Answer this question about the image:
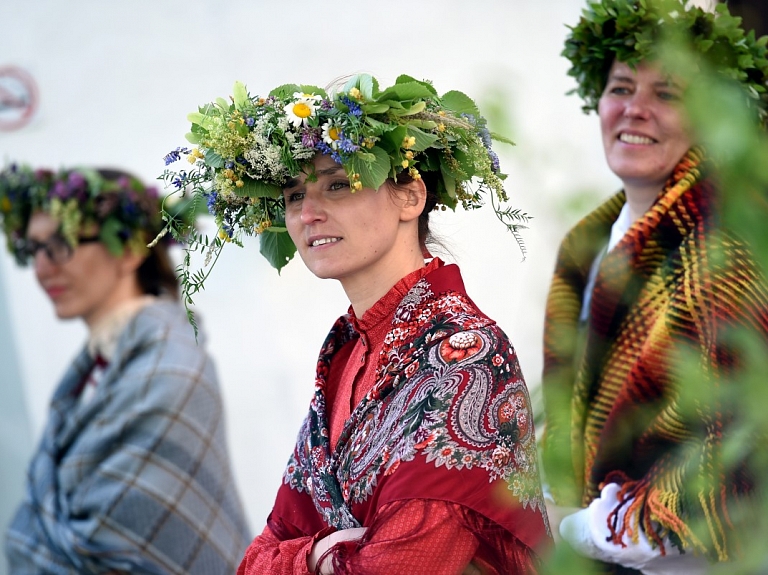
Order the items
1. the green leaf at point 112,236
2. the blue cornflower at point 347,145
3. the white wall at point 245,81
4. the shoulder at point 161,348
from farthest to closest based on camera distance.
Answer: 1. the white wall at point 245,81
2. the green leaf at point 112,236
3. the shoulder at point 161,348
4. the blue cornflower at point 347,145

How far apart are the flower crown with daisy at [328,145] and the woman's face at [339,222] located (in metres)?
0.05

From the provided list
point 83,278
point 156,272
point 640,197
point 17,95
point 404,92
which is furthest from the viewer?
point 17,95

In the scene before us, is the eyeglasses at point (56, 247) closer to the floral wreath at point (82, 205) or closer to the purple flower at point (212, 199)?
the floral wreath at point (82, 205)

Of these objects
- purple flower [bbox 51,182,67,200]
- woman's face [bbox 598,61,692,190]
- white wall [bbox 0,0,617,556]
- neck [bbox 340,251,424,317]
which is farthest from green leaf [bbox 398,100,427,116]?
purple flower [bbox 51,182,67,200]

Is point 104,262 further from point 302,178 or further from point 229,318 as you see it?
point 302,178

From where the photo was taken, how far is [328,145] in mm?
1857

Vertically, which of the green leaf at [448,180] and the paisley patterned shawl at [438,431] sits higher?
the green leaf at [448,180]

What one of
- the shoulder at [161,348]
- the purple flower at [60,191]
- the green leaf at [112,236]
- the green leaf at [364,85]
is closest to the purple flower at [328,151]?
the green leaf at [364,85]

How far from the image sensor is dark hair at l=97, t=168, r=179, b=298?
426 cm

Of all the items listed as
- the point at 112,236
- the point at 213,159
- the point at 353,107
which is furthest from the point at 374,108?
the point at 112,236

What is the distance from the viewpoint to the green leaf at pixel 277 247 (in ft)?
7.14

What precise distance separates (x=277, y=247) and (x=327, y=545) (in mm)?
655

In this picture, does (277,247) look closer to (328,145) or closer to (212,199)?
(212,199)

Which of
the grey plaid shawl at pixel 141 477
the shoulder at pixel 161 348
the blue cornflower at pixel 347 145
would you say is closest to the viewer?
the blue cornflower at pixel 347 145
